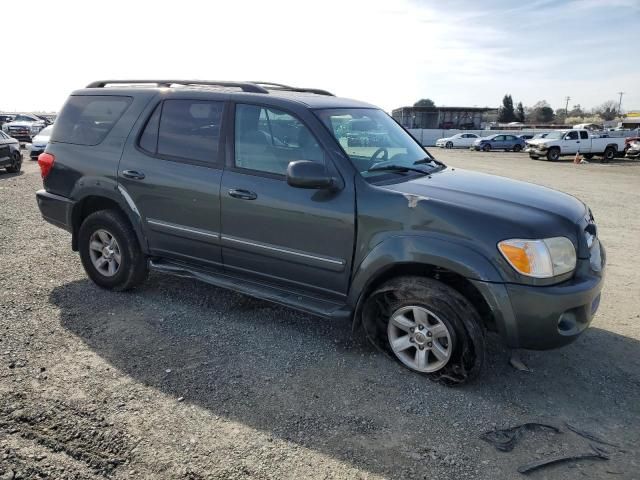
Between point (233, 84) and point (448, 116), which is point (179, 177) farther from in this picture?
point (448, 116)

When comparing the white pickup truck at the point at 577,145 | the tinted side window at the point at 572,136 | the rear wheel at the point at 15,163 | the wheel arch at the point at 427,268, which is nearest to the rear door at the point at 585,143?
the white pickup truck at the point at 577,145

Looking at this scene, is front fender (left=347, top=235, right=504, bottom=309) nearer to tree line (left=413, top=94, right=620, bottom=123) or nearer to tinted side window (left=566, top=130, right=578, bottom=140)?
tinted side window (left=566, top=130, right=578, bottom=140)

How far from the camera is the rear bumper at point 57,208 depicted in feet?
16.3

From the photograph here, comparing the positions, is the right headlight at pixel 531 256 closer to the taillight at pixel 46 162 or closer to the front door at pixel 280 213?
the front door at pixel 280 213

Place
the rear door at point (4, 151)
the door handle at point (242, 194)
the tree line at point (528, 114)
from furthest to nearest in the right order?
the tree line at point (528, 114), the rear door at point (4, 151), the door handle at point (242, 194)

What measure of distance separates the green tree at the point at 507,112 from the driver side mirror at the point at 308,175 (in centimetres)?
10511

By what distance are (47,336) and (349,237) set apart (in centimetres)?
254

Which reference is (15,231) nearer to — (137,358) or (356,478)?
(137,358)

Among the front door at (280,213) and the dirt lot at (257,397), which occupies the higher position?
the front door at (280,213)

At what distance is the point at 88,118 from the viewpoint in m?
4.90

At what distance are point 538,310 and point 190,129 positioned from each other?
10.00 ft

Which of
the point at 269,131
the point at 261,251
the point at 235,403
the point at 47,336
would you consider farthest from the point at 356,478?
the point at 47,336

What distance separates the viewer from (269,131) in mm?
3941

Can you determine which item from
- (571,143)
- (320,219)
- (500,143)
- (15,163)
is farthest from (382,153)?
(500,143)
